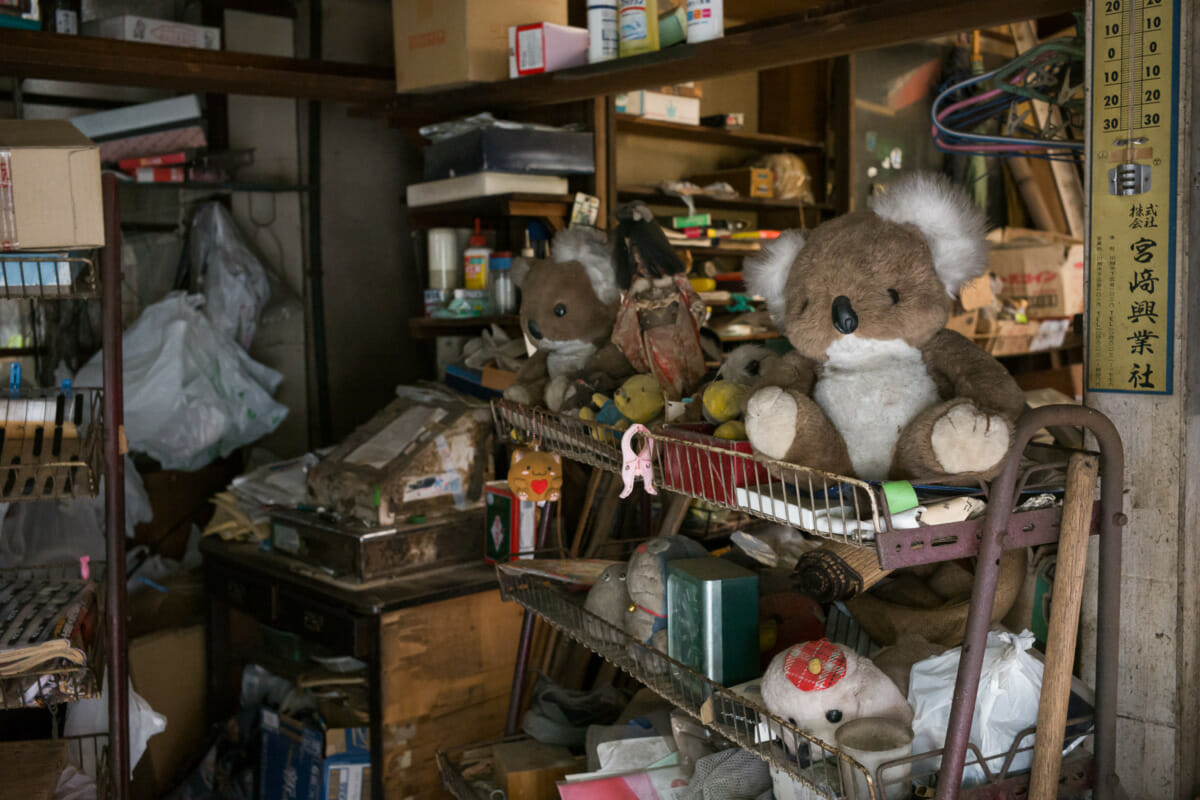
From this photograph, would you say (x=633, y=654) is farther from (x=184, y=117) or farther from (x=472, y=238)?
(x=184, y=117)

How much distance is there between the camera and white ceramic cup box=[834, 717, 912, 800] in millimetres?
1162

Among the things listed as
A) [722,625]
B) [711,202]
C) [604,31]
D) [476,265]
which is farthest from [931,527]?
[711,202]

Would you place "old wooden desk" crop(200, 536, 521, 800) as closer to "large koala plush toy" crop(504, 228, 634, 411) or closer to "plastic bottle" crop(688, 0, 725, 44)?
"large koala plush toy" crop(504, 228, 634, 411)

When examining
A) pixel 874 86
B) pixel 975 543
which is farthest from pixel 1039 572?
pixel 874 86

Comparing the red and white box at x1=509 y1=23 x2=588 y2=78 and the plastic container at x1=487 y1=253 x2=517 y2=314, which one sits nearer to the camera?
the red and white box at x1=509 y1=23 x2=588 y2=78

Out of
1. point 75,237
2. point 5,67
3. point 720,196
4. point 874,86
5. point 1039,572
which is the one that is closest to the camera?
point 1039,572

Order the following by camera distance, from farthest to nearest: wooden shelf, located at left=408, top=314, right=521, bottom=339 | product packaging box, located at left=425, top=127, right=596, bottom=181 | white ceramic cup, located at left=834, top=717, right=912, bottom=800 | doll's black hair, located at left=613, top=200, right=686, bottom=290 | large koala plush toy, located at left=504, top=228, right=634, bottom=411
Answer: wooden shelf, located at left=408, top=314, right=521, bottom=339 < product packaging box, located at left=425, top=127, right=596, bottom=181 < large koala plush toy, located at left=504, top=228, right=634, bottom=411 < doll's black hair, located at left=613, top=200, right=686, bottom=290 < white ceramic cup, located at left=834, top=717, right=912, bottom=800

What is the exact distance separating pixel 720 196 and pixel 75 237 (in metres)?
2.59

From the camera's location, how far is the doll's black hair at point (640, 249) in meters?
1.70

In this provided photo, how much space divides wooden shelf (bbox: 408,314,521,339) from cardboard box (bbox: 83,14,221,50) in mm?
1202

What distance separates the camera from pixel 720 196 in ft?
13.0

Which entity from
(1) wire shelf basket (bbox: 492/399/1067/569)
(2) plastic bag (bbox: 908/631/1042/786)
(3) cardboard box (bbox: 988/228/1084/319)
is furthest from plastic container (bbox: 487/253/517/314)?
(3) cardboard box (bbox: 988/228/1084/319)

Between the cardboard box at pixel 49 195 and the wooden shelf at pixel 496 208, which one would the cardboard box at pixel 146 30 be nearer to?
the wooden shelf at pixel 496 208

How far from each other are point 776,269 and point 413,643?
1.44 m
